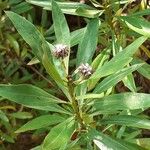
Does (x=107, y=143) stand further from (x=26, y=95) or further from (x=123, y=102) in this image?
(x=26, y=95)

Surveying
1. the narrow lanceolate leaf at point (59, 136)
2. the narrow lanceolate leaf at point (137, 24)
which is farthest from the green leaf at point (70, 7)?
the narrow lanceolate leaf at point (59, 136)

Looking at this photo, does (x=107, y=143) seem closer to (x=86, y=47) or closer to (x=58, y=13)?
(x=86, y=47)

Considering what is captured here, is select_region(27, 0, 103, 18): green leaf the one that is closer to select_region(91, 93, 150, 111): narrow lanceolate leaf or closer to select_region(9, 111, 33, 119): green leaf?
select_region(91, 93, 150, 111): narrow lanceolate leaf

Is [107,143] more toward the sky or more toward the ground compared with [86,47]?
more toward the ground

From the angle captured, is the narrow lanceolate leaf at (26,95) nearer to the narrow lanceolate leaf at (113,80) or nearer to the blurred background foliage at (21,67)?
the narrow lanceolate leaf at (113,80)

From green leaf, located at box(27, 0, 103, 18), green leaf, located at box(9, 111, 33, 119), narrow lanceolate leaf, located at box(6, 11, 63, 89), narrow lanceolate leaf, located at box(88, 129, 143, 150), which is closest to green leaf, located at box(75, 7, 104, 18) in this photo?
green leaf, located at box(27, 0, 103, 18)

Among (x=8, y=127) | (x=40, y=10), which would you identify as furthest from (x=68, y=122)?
(x=40, y=10)
